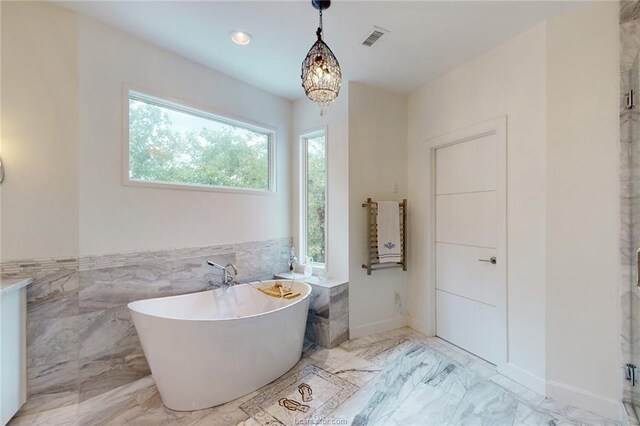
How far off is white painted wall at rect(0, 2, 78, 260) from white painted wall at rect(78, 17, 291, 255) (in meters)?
0.07

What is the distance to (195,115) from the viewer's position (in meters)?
2.74

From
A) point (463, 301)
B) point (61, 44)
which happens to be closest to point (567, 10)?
point (463, 301)

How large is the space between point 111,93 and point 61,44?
39 centimetres

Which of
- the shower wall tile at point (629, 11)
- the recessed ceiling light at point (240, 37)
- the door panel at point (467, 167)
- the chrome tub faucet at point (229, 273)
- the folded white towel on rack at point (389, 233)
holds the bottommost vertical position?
the chrome tub faucet at point (229, 273)

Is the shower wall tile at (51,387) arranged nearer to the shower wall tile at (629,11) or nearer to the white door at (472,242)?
the white door at (472,242)

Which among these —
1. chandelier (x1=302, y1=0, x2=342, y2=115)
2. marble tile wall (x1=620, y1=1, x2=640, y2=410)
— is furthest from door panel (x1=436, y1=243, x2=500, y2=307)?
chandelier (x1=302, y1=0, x2=342, y2=115)

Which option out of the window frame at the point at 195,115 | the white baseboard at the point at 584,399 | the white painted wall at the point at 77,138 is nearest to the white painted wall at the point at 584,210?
the white baseboard at the point at 584,399

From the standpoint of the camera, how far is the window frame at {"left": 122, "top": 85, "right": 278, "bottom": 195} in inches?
88.6

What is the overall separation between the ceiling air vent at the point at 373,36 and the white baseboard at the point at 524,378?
114 inches

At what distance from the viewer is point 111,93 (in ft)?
Result: 7.18

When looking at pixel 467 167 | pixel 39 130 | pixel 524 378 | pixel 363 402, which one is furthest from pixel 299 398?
pixel 39 130

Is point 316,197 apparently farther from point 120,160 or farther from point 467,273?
point 120,160

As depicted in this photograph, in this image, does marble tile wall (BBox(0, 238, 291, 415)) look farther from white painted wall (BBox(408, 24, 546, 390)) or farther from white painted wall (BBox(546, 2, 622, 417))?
white painted wall (BBox(546, 2, 622, 417))

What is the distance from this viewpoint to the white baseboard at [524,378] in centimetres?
205
